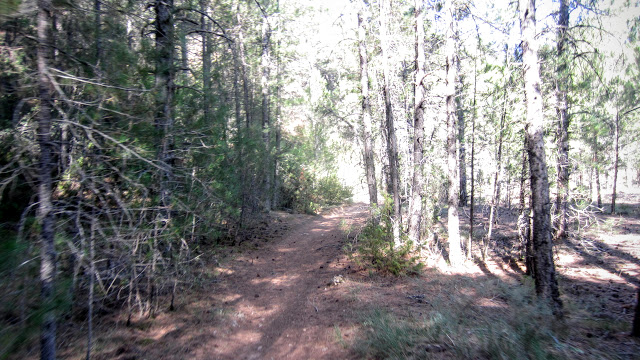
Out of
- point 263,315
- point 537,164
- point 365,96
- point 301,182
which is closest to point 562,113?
point 537,164

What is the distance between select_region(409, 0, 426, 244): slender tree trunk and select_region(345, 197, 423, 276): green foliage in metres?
1.77

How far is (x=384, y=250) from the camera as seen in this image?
368 inches

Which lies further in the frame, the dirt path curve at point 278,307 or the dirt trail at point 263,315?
the dirt path curve at point 278,307

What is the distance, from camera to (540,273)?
842cm

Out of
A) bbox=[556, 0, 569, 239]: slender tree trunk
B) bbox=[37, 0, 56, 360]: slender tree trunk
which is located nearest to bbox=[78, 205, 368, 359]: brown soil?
bbox=[37, 0, 56, 360]: slender tree trunk

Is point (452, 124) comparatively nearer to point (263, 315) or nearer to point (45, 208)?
point (263, 315)

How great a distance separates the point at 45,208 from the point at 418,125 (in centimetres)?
1000

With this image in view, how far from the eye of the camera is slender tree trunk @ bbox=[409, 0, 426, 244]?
10.9m

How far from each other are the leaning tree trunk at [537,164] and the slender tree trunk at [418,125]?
2876mm

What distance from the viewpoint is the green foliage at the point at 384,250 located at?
9133 millimetres

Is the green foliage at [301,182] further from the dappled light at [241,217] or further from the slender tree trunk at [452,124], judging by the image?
the slender tree trunk at [452,124]

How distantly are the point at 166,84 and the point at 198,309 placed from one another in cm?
437

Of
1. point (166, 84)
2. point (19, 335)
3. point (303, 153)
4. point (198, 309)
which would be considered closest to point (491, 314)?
point (198, 309)

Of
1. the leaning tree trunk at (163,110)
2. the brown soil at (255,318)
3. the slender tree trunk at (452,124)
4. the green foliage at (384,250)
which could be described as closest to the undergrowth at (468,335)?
the brown soil at (255,318)
